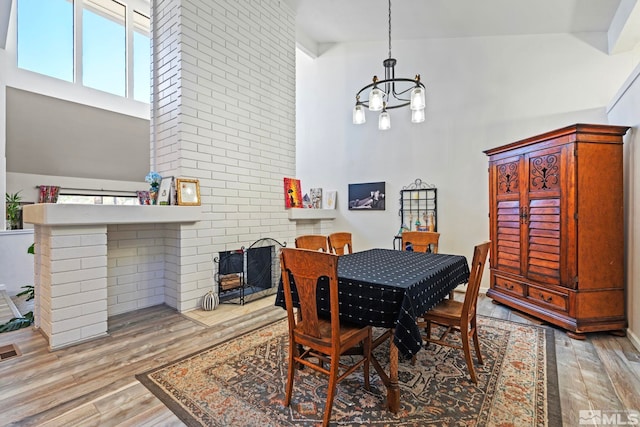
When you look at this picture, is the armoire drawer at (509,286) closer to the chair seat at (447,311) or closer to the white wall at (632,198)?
the white wall at (632,198)

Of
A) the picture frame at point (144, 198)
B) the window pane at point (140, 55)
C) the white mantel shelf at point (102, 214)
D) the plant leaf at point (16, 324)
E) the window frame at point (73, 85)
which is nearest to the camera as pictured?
the white mantel shelf at point (102, 214)

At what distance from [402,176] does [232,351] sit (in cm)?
339

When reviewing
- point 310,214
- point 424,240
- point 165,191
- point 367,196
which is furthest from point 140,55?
point 424,240

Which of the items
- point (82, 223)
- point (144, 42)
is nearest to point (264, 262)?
point (82, 223)

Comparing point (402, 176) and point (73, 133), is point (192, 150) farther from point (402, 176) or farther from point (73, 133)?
point (73, 133)

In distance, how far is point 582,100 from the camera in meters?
3.46

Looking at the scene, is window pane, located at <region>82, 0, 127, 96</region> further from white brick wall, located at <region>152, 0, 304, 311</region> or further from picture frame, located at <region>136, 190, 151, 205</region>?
picture frame, located at <region>136, 190, 151, 205</region>

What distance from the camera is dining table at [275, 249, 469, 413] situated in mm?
1597

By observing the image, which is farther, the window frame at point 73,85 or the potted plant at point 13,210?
the window frame at point 73,85

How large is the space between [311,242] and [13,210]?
5056 millimetres

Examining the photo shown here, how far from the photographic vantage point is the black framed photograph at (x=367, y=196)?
4727mm

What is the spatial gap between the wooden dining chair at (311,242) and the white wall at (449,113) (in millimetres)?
2112

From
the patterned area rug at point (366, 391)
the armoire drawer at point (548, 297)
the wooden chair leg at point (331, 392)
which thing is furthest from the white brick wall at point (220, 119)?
the armoire drawer at point (548, 297)

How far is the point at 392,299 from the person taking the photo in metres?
1.66
